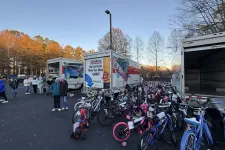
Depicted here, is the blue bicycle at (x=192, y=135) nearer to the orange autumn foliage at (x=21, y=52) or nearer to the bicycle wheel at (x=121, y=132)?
the bicycle wheel at (x=121, y=132)

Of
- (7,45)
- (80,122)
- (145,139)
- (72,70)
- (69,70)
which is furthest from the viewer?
(7,45)

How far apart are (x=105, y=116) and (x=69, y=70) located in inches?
279

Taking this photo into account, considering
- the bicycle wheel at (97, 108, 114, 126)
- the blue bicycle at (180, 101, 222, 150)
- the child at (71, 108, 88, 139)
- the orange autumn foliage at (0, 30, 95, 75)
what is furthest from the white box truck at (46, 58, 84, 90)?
the orange autumn foliage at (0, 30, 95, 75)

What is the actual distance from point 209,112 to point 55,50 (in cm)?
3300

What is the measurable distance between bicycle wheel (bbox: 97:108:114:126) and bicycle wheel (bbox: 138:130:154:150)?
1906 mm

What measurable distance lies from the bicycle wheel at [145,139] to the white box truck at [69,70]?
836 cm

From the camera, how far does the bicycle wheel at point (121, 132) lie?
311 centimetres

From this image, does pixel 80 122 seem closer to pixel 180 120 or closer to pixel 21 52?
pixel 180 120

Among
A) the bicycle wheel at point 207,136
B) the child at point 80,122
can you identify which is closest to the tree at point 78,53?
the child at point 80,122

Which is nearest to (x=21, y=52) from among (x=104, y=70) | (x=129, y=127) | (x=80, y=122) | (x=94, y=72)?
(x=94, y=72)

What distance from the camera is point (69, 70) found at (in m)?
10.4

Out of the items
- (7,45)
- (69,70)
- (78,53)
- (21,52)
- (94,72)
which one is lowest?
(94,72)

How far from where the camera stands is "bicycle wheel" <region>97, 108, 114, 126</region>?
429cm

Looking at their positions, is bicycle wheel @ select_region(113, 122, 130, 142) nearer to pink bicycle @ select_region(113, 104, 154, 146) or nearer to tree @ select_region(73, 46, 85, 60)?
pink bicycle @ select_region(113, 104, 154, 146)
